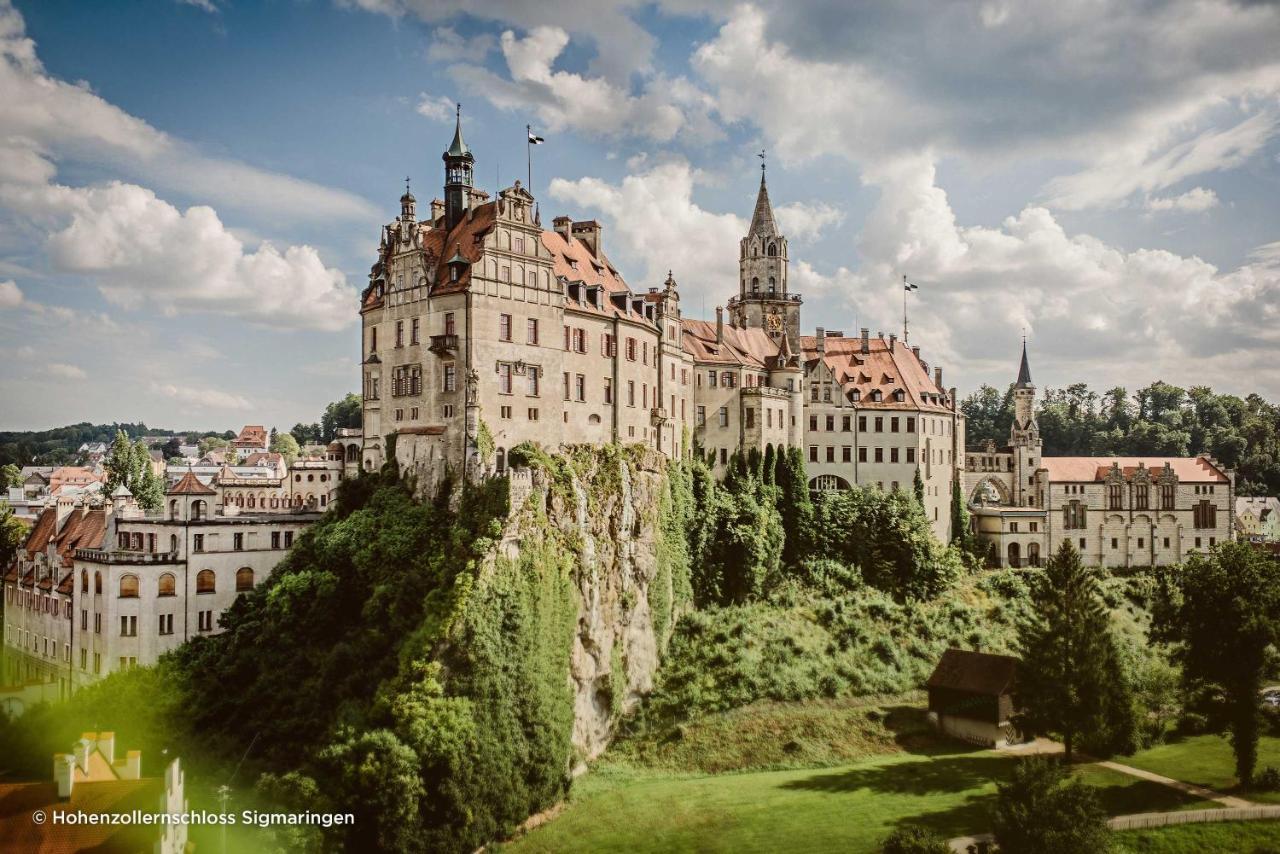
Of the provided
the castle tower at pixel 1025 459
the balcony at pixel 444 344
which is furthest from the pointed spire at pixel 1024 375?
the balcony at pixel 444 344

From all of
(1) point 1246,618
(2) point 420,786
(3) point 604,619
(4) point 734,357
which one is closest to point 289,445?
(4) point 734,357

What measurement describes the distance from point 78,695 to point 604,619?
26174 mm

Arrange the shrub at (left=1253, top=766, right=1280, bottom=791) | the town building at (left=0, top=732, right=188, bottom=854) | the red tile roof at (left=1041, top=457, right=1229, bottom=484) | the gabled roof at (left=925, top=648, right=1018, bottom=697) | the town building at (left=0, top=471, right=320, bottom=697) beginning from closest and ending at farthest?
the town building at (left=0, top=732, right=188, bottom=854), the shrub at (left=1253, top=766, right=1280, bottom=791), the town building at (left=0, top=471, right=320, bottom=697), the gabled roof at (left=925, top=648, right=1018, bottom=697), the red tile roof at (left=1041, top=457, right=1229, bottom=484)

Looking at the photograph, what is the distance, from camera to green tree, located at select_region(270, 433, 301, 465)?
15407 cm

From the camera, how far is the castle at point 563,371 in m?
55.6

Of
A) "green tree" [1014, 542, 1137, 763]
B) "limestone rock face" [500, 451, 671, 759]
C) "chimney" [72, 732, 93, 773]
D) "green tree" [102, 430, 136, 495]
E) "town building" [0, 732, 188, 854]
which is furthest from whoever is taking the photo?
"green tree" [102, 430, 136, 495]

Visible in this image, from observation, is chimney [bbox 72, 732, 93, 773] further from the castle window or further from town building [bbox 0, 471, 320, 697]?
the castle window

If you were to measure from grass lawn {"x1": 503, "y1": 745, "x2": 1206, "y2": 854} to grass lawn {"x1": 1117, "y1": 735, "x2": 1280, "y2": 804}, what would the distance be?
131 inches

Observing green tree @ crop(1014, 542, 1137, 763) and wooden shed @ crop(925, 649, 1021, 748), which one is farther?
wooden shed @ crop(925, 649, 1021, 748)

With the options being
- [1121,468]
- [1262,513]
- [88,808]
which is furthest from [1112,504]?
[88,808]

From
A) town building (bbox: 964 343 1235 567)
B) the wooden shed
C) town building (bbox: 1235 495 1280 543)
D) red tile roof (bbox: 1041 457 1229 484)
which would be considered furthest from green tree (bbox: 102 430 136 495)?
town building (bbox: 1235 495 1280 543)

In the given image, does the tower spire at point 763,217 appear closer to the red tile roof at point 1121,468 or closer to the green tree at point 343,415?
the red tile roof at point 1121,468

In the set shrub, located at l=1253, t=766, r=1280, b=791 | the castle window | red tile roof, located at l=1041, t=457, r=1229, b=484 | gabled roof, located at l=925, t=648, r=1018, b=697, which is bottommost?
shrub, located at l=1253, t=766, r=1280, b=791

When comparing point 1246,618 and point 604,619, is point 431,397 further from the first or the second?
point 1246,618
